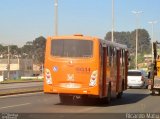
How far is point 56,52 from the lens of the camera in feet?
75.1

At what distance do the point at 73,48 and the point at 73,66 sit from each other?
80cm

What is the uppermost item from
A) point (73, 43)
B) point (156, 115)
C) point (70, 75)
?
point (73, 43)

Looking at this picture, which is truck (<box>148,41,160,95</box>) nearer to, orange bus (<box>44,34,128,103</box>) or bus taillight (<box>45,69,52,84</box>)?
orange bus (<box>44,34,128,103</box>)

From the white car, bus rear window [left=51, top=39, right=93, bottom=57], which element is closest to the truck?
the white car

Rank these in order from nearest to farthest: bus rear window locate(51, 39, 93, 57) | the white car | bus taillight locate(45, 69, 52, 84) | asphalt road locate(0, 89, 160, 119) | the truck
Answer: asphalt road locate(0, 89, 160, 119) < bus rear window locate(51, 39, 93, 57) < bus taillight locate(45, 69, 52, 84) < the truck < the white car

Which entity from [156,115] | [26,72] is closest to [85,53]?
[156,115]

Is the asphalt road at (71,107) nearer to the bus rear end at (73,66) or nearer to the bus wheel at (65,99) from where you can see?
the bus wheel at (65,99)

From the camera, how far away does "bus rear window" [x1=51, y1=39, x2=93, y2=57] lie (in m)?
22.6

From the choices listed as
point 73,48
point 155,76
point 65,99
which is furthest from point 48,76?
point 155,76

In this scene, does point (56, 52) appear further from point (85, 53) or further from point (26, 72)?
point (26, 72)

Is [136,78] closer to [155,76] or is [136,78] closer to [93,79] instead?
[155,76]

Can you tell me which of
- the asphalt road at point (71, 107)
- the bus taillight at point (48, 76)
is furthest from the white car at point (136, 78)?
the bus taillight at point (48, 76)

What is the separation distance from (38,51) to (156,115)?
574 ft

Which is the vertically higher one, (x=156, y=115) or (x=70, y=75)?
(x=70, y=75)
